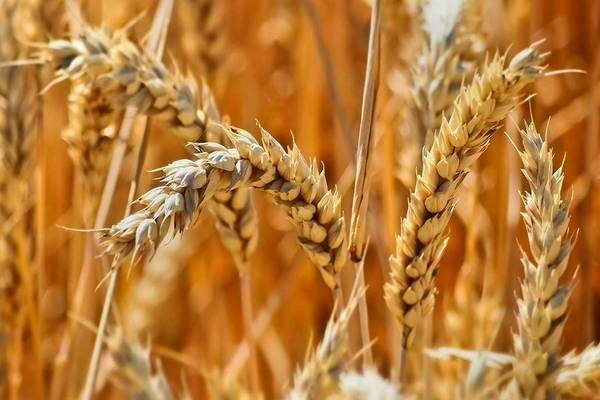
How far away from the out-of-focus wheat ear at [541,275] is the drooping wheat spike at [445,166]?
0.03 metres

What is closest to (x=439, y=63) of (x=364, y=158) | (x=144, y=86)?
(x=364, y=158)

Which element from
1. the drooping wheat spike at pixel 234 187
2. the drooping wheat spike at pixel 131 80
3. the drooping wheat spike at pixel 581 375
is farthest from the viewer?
the drooping wheat spike at pixel 131 80

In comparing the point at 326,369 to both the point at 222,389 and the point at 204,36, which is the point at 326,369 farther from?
the point at 204,36

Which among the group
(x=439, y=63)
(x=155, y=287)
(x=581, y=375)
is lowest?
(x=155, y=287)

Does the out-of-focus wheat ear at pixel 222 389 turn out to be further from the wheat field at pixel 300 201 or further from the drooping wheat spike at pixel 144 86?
the drooping wheat spike at pixel 144 86

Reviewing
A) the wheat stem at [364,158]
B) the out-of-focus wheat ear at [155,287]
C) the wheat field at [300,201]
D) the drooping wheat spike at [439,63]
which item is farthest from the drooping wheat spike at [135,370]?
the out-of-focus wheat ear at [155,287]

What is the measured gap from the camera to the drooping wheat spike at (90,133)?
34.4 inches

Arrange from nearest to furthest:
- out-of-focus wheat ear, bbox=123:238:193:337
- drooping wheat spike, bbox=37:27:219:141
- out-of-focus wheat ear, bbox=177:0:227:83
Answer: drooping wheat spike, bbox=37:27:219:141, out-of-focus wheat ear, bbox=177:0:227:83, out-of-focus wheat ear, bbox=123:238:193:337

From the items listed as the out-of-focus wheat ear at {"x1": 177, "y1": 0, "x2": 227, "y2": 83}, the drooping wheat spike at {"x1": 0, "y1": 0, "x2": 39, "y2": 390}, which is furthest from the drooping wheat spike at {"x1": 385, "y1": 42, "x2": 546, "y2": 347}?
the out-of-focus wheat ear at {"x1": 177, "y1": 0, "x2": 227, "y2": 83}

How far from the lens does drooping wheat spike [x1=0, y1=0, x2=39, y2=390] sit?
3.22ft

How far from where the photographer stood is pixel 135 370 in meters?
0.88

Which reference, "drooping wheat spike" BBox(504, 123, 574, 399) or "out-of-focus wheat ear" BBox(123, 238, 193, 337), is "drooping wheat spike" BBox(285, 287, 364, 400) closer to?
"drooping wheat spike" BBox(504, 123, 574, 399)

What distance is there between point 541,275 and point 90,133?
0.48 m

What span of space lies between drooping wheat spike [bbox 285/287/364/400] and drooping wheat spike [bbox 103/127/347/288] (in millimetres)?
39
